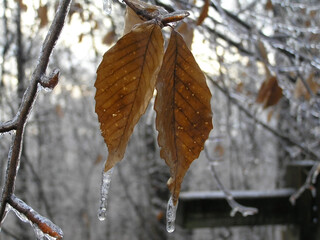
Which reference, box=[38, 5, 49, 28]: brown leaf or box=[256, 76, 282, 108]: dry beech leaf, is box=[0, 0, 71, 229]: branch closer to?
box=[256, 76, 282, 108]: dry beech leaf

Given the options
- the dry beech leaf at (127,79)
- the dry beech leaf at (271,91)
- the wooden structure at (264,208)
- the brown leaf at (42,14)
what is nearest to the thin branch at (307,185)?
the wooden structure at (264,208)

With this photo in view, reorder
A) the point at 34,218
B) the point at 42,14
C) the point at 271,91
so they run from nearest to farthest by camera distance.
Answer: the point at 34,218, the point at 271,91, the point at 42,14

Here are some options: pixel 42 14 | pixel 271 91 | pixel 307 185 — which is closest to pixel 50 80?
pixel 271 91

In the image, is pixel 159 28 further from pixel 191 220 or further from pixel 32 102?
pixel 191 220

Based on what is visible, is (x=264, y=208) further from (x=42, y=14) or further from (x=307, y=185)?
(x=42, y=14)

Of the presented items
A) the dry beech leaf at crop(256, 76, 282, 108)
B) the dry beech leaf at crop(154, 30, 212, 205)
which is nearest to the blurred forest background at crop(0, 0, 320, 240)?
the dry beech leaf at crop(256, 76, 282, 108)

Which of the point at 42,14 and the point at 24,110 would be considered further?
the point at 42,14

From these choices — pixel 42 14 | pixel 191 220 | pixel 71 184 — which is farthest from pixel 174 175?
pixel 71 184
